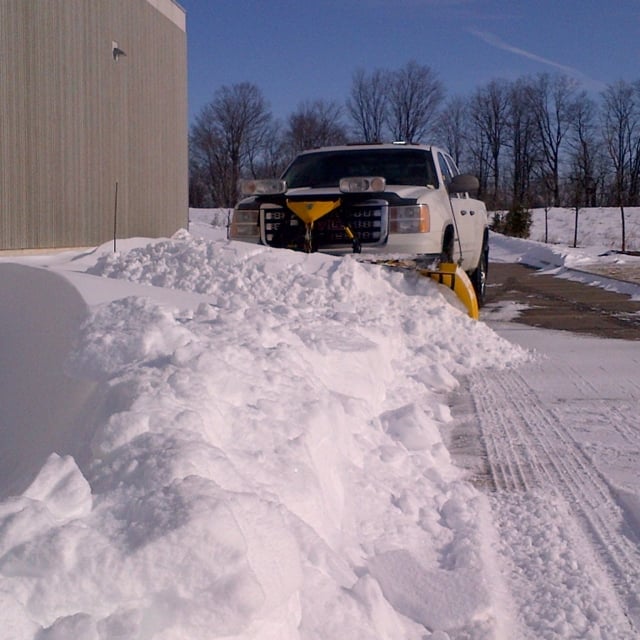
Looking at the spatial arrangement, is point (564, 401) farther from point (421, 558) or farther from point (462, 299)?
point (421, 558)

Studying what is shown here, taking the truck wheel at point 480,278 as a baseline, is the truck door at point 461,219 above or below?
above

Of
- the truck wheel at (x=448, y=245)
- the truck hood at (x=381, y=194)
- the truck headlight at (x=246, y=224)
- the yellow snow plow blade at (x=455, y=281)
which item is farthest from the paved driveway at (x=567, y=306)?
the truck headlight at (x=246, y=224)

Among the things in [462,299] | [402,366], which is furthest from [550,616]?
[462,299]

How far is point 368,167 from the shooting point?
941cm

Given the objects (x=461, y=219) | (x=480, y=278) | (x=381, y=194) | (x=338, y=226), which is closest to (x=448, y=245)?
(x=461, y=219)

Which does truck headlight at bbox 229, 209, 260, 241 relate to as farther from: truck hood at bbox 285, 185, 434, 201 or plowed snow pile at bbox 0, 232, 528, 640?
plowed snow pile at bbox 0, 232, 528, 640

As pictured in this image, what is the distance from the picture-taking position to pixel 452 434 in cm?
507

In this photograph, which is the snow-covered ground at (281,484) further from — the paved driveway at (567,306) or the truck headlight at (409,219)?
the paved driveway at (567,306)

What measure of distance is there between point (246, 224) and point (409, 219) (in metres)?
1.76

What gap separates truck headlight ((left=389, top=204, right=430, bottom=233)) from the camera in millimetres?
8133

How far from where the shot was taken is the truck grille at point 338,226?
322 inches

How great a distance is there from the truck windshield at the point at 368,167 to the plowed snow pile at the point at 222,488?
3.68 m

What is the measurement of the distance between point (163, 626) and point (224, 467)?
84cm

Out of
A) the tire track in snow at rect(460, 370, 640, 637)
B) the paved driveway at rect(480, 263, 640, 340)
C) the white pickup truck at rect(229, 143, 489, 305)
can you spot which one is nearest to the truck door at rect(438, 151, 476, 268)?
the white pickup truck at rect(229, 143, 489, 305)
